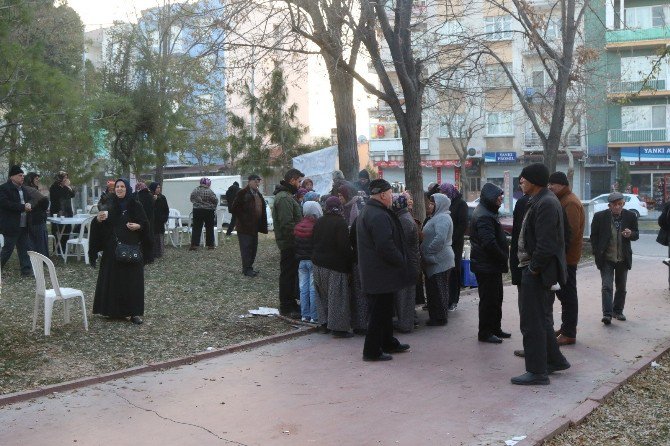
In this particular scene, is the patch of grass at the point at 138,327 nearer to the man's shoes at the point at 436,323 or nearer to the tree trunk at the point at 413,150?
the man's shoes at the point at 436,323

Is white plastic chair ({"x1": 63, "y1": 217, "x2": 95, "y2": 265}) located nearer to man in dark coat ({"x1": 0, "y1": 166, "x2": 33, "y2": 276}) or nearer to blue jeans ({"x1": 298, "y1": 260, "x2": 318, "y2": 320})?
man in dark coat ({"x1": 0, "y1": 166, "x2": 33, "y2": 276})

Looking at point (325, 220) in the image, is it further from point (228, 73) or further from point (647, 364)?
point (228, 73)

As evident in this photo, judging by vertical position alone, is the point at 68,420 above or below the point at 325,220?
below

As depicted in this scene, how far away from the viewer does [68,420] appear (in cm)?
677

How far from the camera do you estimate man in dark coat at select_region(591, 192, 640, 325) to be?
36.1 feet

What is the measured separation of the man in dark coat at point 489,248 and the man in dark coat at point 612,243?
1962mm

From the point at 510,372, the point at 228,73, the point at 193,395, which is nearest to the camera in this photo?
the point at 193,395

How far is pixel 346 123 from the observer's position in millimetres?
17141

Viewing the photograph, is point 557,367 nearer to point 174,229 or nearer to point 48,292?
point 48,292

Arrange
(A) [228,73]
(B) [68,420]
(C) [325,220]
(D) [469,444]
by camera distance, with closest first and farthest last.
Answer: (D) [469,444]
(B) [68,420]
(C) [325,220]
(A) [228,73]

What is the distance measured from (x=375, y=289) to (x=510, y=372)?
1546 millimetres

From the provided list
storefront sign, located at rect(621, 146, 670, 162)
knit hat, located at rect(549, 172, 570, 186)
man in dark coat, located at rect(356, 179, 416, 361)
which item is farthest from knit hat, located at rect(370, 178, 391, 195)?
storefront sign, located at rect(621, 146, 670, 162)

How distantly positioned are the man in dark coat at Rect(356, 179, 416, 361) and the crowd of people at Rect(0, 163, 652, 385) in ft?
0.04

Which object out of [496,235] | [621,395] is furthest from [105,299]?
[621,395]
